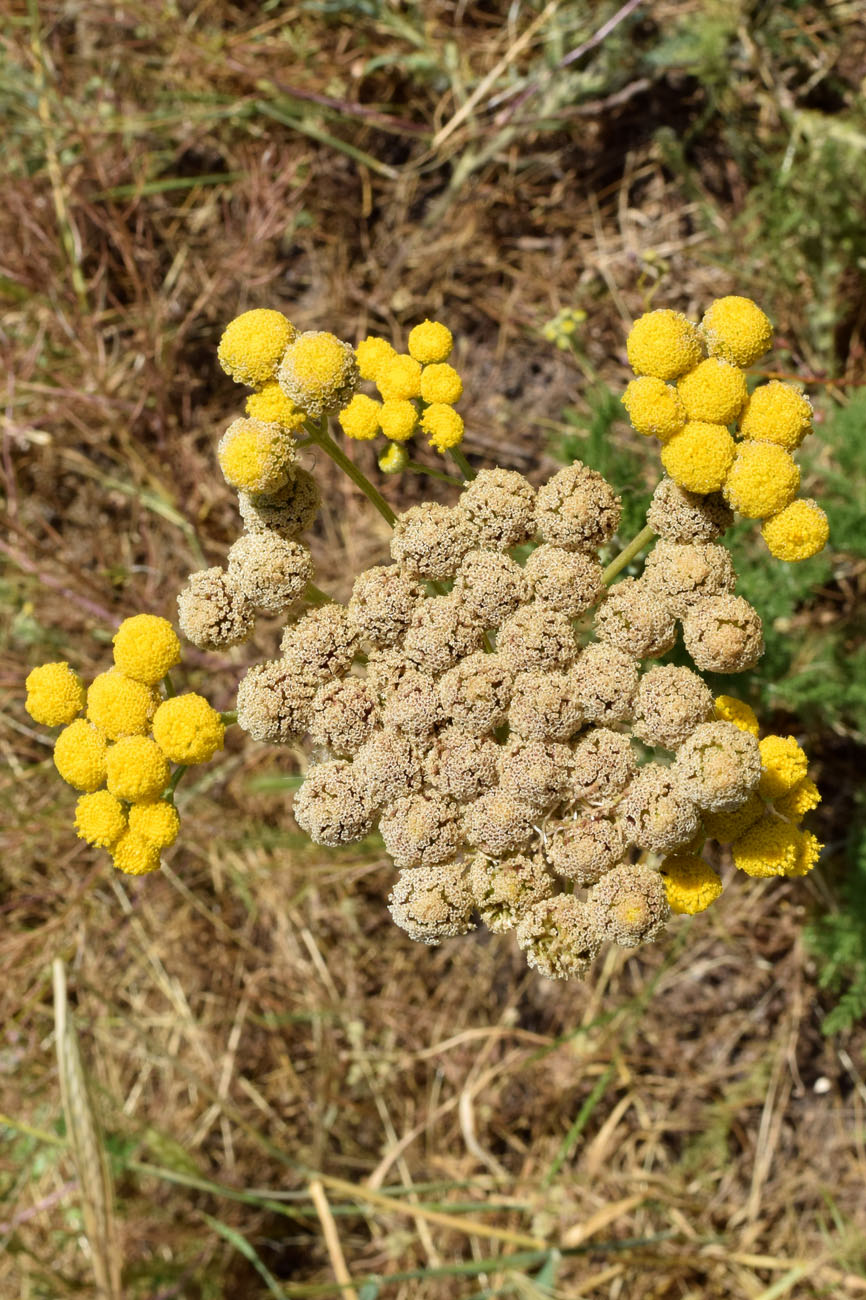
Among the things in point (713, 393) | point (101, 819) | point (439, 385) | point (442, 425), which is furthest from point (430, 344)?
point (101, 819)

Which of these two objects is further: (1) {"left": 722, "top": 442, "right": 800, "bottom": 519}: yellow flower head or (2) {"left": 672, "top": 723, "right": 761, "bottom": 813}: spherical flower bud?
(1) {"left": 722, "top": 442, "right": 800, "bottom": 519}: yellow flower head

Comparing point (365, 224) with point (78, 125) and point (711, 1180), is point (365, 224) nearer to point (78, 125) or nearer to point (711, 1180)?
point (78, 125)

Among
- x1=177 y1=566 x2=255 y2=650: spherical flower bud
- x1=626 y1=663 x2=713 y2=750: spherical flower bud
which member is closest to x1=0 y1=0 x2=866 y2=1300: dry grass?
x1=177 y1=566 x2=255 y2=650: spherical flower bud

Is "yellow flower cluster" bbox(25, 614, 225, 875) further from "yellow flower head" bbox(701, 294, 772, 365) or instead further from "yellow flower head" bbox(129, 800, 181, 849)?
"yellow flower head" bbox(701, 294, 772, 365)

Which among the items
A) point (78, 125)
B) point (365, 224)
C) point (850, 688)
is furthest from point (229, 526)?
point (850, 688)

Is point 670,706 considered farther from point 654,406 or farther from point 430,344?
point 430,344

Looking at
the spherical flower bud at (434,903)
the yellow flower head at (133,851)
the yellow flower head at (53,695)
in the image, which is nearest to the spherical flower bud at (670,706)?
the spherical flower bud at (434,903)
